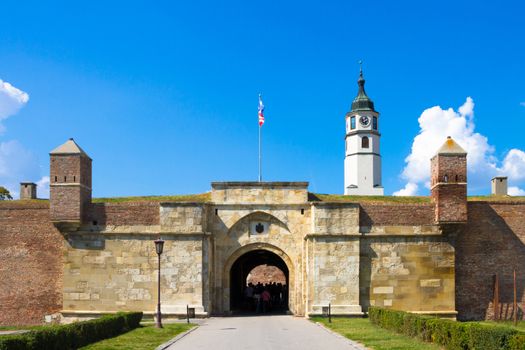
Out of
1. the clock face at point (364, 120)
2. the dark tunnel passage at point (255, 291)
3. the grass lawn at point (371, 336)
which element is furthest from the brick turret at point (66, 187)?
the clock face at point (364, 120)

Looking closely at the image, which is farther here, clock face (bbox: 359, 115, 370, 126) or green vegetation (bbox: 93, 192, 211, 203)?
clock face (bbox: 359, 115, 370, 126)

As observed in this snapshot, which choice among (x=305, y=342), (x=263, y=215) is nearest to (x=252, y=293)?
(x=263, y=215)

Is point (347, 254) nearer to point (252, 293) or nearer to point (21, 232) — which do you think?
point (252, 293)

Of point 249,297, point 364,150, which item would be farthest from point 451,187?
point 364,150

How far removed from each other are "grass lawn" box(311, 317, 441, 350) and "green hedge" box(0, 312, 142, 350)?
23.3ft

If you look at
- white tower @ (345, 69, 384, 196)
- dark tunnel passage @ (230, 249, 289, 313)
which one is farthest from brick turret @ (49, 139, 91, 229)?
white tower @ (345, 69, 384, 196)

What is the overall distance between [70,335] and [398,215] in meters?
15.7

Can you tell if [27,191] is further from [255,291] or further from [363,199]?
[363,199]

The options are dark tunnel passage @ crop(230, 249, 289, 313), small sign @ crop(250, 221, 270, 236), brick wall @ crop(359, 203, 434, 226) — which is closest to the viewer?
brick wall @ crop(359, 203, 434, 226)

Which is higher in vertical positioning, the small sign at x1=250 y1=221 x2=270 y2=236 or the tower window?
the tower window

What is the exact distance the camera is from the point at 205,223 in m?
26.7

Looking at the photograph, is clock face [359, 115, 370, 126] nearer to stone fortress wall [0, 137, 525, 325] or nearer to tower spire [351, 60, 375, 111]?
tower spire [351, 60, 375, 111]

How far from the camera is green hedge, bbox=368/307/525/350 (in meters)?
12.8

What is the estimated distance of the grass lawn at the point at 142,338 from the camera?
16.0m
